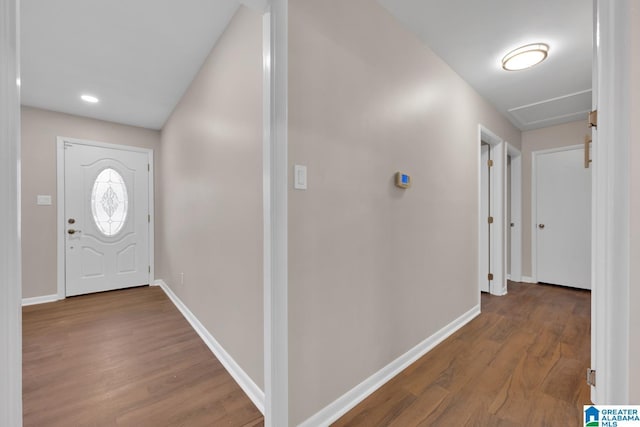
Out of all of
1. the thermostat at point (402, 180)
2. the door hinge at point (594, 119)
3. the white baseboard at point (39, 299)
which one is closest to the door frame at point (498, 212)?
the thermostat at point (402, 180)

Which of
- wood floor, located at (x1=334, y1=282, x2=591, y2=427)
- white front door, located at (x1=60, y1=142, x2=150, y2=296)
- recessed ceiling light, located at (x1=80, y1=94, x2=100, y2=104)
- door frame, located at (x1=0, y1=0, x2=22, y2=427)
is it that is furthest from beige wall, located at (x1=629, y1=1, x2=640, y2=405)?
white front door, located at (x1=60, y1=142, x2=150, y2=296)

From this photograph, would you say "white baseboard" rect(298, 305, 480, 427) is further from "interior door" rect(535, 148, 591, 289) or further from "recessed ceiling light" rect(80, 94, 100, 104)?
"recessed ceiling light" rect(80, 94, 100, 104)

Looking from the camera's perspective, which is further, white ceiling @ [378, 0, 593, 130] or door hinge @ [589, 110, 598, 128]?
white ceiling @ [378, 0, 593, 130]

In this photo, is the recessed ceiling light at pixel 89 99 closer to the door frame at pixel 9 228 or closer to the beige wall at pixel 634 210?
the door frame at pixel 9 228

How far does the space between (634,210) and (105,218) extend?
5184 millimetres

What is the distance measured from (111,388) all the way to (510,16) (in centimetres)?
375

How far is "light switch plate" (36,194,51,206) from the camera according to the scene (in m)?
3.37

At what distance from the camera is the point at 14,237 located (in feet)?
2.43

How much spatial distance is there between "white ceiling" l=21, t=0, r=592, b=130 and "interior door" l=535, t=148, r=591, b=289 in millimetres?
1079

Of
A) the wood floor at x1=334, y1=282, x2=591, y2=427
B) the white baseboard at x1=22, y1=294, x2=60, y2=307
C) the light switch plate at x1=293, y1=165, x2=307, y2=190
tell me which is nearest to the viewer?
the light switch plate at x1=293, y1=165, x2=307, y2=190

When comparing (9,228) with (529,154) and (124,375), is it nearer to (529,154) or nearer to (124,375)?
(124,375)

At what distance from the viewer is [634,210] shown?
88 cm

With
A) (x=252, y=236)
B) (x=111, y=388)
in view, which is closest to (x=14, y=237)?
(x=252, y=236)

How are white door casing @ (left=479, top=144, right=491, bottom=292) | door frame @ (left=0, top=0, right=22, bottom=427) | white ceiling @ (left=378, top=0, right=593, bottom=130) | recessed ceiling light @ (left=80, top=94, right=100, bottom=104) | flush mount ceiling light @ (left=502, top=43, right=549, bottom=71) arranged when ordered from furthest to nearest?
white door casing @ (left=479, top=144, right=491, bottom=292) < recessed ceiling light @ (left=80, top=94, right=100, bottom=104) < flush mount ceiling light @ (left=502, top=43, right=549, bottom=71) < white ceiling @ (left=378, top=0, right=593, bottom=130) < door frame @ (left=0, top=0, right=22, bottom=427)
